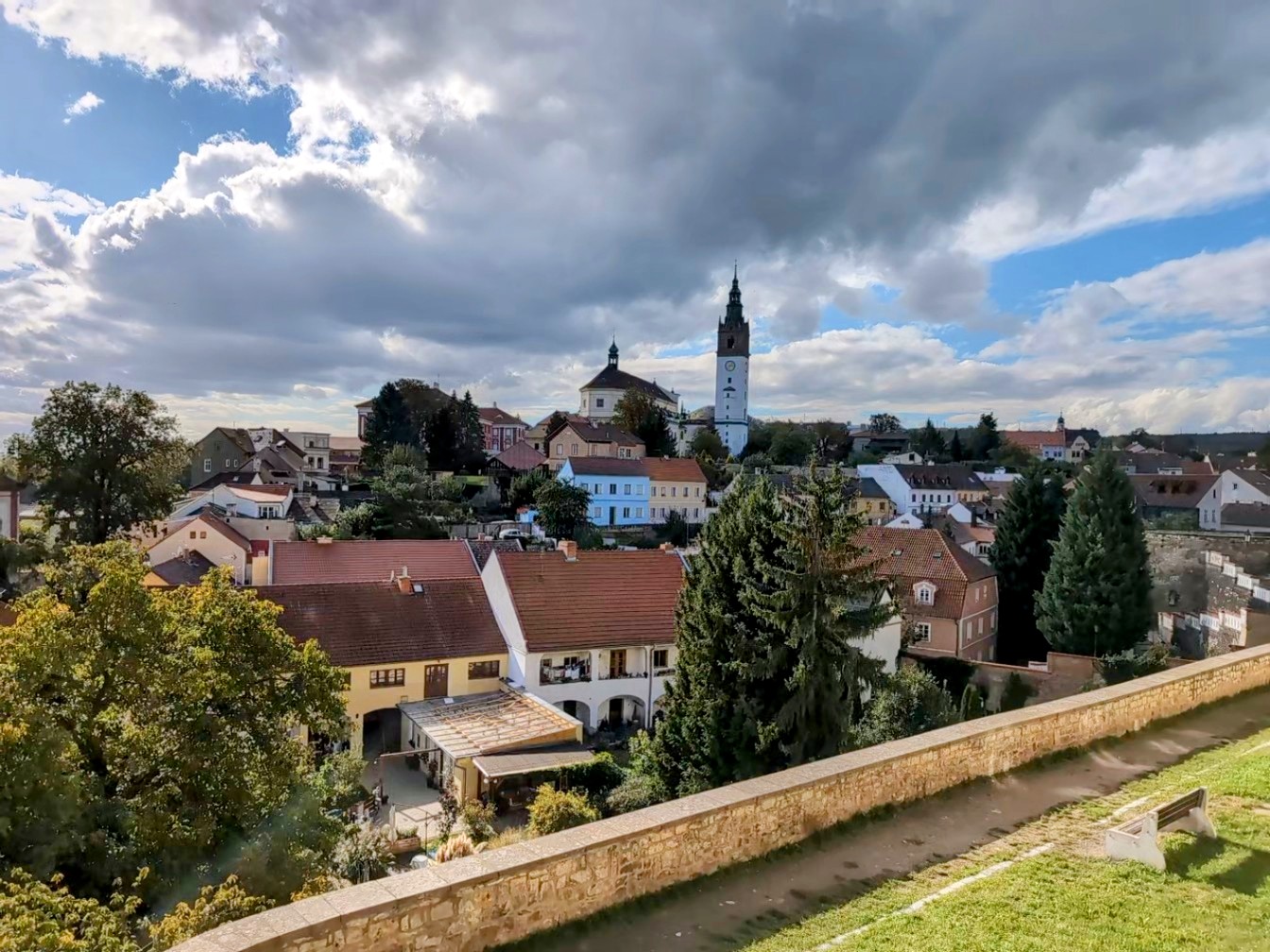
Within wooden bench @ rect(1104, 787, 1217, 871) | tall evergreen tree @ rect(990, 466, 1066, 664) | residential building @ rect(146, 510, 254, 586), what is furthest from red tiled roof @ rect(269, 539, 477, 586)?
wooden bench @ rect(1104, 787, 1217, 871)

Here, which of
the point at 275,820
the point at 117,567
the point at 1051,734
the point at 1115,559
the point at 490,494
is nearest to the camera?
the point at 1051,734

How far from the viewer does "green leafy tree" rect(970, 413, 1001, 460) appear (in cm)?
10800

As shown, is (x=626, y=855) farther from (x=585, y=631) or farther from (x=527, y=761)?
(x=585, y=631)

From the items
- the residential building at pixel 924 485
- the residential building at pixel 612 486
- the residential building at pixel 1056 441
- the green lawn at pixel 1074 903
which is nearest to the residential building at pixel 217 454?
the residential building at pixel 612 486

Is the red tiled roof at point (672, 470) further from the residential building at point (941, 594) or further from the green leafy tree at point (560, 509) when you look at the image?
the residential building at point (941, 594)

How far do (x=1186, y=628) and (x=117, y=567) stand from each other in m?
35.4

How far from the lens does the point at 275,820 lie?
10.7 metres

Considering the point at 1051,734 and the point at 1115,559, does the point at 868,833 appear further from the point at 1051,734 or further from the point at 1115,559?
the point at 1115,559

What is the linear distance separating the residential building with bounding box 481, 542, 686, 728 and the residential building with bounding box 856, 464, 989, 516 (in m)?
51.6

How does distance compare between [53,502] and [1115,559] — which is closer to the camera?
[1115,559]

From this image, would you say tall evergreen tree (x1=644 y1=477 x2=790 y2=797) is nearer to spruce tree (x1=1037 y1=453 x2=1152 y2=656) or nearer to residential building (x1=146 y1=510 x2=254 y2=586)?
spruce tree (x1=1037 y1=453 x2=1152 y2=656)

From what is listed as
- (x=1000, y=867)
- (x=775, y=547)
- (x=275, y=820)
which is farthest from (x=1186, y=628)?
(x=275, y=820)

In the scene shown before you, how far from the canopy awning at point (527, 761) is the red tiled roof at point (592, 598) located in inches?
205

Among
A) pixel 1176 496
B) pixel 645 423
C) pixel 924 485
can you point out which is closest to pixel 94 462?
pixel 645 423
